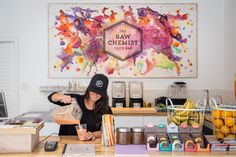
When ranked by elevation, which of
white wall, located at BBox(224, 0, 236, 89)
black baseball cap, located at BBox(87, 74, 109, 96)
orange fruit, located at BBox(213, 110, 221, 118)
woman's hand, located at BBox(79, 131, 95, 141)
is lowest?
woman's hand, located at BBox(79, 131, 95, 141)

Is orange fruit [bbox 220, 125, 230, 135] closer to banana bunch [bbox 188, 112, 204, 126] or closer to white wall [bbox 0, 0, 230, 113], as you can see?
banana bunch [bbox 188, 112, 204, 126]

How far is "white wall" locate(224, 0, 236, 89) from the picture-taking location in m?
4.91

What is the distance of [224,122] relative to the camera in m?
2.16

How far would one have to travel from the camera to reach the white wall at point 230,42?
491 centimetres

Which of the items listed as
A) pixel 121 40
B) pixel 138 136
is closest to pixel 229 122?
pixel 138 136

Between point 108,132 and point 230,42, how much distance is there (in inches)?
137

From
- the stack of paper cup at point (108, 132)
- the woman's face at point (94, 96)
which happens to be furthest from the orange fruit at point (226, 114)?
the woman's face at point (94, 96)

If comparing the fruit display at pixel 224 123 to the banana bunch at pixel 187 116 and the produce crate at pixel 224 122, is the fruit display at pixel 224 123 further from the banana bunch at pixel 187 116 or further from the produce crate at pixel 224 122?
the banana bunch at pixel 187 116

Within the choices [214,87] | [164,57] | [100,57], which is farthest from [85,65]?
[214,87]

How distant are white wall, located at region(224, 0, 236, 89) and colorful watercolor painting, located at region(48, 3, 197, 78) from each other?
1.68 ft

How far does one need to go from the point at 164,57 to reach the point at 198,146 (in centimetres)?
336

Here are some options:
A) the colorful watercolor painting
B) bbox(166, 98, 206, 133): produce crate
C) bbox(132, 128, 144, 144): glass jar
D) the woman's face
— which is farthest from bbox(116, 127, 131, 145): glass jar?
the colorful watercolor painting

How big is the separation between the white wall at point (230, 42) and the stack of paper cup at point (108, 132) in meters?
3.20

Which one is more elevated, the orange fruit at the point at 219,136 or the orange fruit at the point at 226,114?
the orange fruit at the point at 226,114
